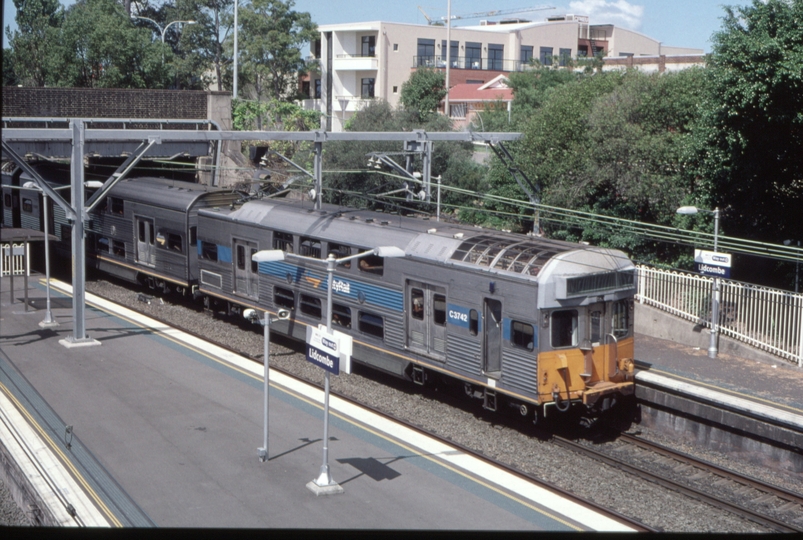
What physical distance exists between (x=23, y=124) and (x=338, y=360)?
29911 mm

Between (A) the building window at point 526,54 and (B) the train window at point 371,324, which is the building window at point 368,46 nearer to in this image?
(A) the building window at point 526,54

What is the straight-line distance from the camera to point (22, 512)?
1297 cm

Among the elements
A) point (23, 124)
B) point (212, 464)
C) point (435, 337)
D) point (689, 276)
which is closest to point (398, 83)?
point (23, 124)

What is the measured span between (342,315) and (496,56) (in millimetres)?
40585

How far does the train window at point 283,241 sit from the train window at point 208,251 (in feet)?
10.5

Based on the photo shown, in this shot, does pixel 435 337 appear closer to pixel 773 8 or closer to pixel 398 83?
pixel 773 8

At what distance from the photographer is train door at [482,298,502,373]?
15.9m

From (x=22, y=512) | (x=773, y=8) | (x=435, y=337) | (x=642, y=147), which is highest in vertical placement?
(x=773, y=8)

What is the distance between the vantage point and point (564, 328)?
50.2 feet

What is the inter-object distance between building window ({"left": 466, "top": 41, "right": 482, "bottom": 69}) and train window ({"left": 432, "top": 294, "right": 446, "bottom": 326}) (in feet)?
135

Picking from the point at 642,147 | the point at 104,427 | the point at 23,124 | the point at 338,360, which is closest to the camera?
the point at 338,360

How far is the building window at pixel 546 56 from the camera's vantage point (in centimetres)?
5406

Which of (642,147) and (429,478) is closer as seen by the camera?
(429,478)

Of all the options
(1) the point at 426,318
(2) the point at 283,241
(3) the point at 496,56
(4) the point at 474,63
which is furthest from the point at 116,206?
(4) the point at 474,63
